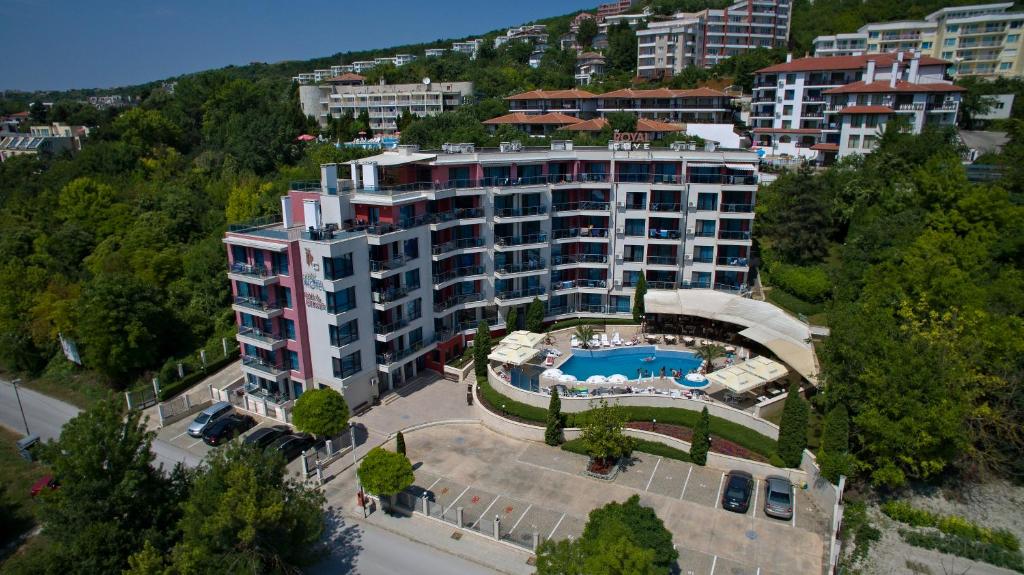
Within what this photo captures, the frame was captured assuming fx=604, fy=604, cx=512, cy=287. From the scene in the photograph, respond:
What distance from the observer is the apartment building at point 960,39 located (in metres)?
103

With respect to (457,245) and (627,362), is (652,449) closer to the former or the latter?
(627,362)

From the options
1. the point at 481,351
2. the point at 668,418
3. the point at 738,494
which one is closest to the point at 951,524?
the point at 738,494

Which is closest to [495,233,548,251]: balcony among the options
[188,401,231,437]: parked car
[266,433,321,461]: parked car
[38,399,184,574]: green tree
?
[266,433,321,461]: parked car

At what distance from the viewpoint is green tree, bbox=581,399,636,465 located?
35.0 meters

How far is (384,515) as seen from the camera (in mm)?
32812

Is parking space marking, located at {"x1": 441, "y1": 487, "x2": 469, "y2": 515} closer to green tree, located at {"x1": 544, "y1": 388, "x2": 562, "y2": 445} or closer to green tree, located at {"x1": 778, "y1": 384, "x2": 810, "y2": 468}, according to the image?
green tree, located at {"x1": 544, "y1": 388, "x2": 562, "y2": 445}

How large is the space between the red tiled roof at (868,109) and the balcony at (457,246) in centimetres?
5759

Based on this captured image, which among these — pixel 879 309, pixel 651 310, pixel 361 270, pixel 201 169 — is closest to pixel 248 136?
pixel 201 169

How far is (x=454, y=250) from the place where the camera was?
48.9 m

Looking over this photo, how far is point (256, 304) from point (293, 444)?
1086 centimetres

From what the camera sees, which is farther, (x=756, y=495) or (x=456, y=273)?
(x=456, y=273)

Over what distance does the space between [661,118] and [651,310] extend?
69.0m

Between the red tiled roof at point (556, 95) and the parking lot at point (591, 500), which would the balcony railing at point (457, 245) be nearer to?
the parking lot at point (591, 500)

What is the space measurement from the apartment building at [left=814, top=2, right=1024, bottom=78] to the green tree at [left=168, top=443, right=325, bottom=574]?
125m
